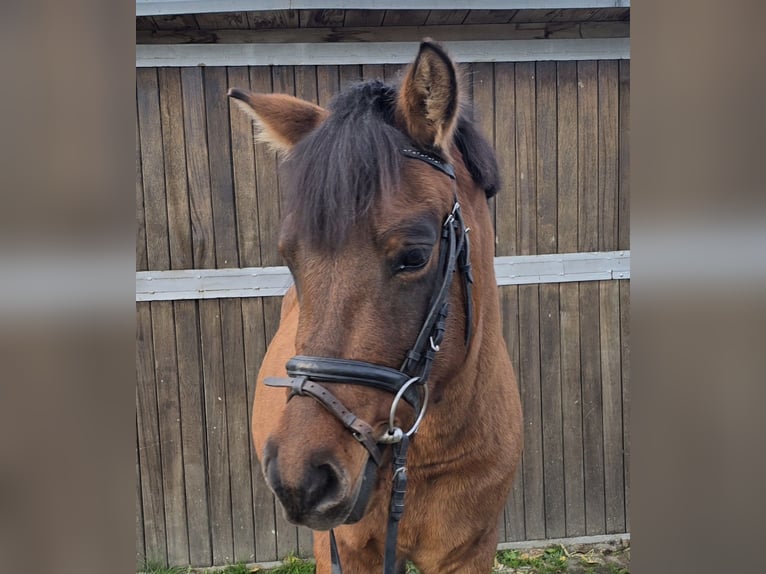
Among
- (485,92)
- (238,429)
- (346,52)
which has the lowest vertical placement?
(238,429)

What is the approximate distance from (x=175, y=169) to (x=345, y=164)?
129 centimetres

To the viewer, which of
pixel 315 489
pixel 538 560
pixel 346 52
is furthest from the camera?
pixel 538 560

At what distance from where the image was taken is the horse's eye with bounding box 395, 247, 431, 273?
2.34ft

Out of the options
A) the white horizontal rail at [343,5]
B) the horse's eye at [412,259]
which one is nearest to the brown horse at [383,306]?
the horse's eye at [412,259]

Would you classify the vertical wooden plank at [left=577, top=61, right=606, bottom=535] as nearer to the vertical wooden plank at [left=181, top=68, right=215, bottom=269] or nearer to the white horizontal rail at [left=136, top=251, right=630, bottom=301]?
the white horizontal rail at [left=136, top=251, right=630, bottom=301]

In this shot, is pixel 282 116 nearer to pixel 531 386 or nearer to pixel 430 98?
pixel 430 98

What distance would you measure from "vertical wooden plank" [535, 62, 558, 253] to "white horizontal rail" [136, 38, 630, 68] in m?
0.10

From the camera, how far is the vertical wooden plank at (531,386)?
1881mm

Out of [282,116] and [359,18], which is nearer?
[282,116]

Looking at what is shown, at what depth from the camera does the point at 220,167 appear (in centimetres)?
177

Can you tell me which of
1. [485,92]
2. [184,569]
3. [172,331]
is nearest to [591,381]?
[485,92]
